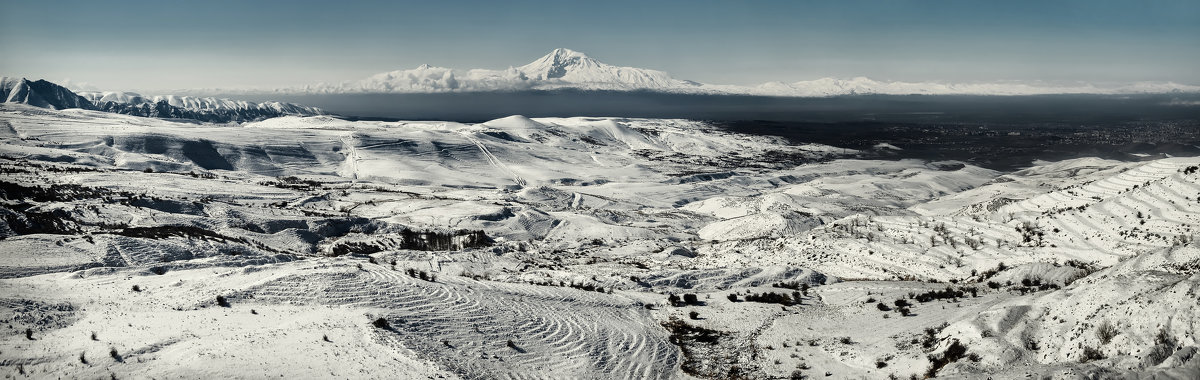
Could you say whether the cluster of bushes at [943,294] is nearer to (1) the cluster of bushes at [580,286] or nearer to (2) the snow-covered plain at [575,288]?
(2) the snow-covered plain at [575,288]

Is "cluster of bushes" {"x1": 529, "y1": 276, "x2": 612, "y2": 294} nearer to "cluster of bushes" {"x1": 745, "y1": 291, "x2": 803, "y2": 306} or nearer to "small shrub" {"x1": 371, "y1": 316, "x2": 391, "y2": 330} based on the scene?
"cluster of bushes" {"x1": 745, "y1": 291, "x2": 803, "y2": 306}

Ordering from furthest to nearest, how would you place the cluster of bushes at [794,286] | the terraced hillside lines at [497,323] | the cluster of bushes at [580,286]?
1. the cluster of bushes at [794,286]
2. the cluster of bushes at [580,286]
3. the terraced hillside lines at [497,323]

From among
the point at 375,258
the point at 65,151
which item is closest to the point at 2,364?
the point at 375,258

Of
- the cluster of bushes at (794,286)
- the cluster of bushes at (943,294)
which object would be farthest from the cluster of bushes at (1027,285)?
the cluster of bushes at (794,286)

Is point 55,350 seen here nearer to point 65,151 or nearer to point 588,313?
point 588,313


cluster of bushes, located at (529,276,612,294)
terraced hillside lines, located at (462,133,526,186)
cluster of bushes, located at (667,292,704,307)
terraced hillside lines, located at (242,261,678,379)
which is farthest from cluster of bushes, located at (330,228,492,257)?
terraced hillside lines, located at (462,133,526,186)
